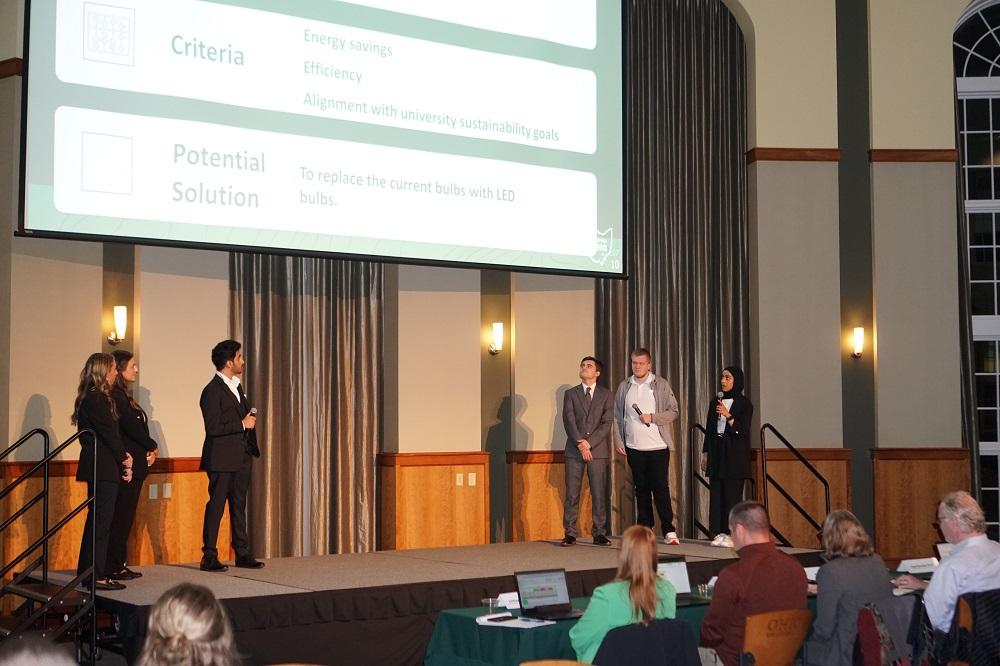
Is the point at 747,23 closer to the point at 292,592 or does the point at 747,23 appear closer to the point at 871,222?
the point at 871,222

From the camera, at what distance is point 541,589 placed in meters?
4.44

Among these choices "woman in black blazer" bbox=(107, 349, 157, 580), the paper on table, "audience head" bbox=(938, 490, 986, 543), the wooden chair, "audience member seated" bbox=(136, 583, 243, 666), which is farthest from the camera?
"woman in black blazer" bbox=(107, 349, 157, 580)

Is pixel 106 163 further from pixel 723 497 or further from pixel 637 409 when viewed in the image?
pixel 723 497

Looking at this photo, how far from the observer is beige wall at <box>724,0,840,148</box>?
10.5 metres

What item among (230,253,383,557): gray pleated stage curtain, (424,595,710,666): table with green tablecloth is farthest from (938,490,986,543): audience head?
(230,253,383,557): gray pleated stage curtain

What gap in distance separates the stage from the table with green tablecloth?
1234mm

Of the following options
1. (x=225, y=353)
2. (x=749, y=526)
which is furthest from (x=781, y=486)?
(x=749, y=526)

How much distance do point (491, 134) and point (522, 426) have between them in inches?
126

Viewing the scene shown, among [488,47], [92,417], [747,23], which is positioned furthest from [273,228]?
[747,23]

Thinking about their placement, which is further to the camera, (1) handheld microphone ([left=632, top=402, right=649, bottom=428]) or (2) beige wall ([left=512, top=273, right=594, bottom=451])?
(2) beige wall ([left=512, top=273, right=594, bottom=451])

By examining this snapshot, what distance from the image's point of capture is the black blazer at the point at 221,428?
21.7 ft

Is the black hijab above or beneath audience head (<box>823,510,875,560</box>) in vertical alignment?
above

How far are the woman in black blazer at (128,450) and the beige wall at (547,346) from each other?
408 cm

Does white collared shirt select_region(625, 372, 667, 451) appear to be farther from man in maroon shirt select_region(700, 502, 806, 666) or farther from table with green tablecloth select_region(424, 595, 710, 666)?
man in maroon shirt select_region(700, 502, 806, 666)
